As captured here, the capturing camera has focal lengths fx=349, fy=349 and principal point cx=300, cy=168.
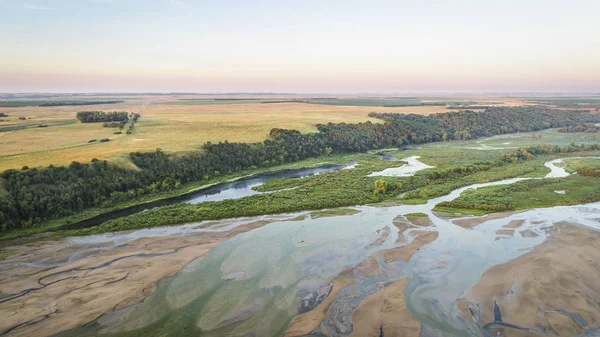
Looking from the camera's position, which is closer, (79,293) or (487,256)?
(79,293)

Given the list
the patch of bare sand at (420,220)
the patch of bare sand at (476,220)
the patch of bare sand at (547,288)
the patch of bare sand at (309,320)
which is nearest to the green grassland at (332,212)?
the patch of bare sand at (420,220)

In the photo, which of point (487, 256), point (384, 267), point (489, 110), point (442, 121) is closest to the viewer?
point (384, 267)

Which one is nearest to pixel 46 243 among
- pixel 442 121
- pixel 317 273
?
pixel 317 273

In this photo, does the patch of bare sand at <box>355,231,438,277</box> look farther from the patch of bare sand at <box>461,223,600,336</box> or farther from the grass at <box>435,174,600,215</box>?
the grass at <box>435,174,600,215</box>

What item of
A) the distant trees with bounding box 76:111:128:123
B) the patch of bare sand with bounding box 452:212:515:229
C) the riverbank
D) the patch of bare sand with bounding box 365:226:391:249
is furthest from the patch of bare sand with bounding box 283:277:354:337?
the distant trees with bounding box 76:111:128:123

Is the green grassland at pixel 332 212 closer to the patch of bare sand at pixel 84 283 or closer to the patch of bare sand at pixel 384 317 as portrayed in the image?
the patch of bare sand at pixel 84 283

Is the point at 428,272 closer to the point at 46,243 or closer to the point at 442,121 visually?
the point at 46,243

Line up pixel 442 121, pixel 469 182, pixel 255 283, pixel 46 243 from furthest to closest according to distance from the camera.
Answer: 1. pixel 442 121
2. pixel 469 182
3. pixel 46 243
4. pixel 255 283

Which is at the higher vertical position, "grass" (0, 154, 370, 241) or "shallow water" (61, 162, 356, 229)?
"grass" (0, 154, 370, 241)

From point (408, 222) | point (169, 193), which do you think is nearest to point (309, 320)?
point (408, 222)
